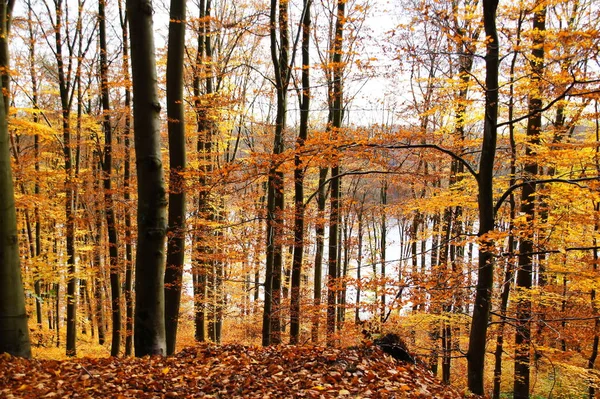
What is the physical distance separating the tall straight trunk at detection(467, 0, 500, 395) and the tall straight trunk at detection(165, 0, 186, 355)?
4629 millimetres

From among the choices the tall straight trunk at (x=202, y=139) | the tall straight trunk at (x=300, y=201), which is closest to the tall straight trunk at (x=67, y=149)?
the tall straight trunk at (x=202, y=139)

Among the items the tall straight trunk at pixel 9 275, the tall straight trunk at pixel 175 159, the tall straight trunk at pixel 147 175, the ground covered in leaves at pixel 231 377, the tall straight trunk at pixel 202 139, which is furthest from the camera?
the tall straight trunk at pixel 202 139

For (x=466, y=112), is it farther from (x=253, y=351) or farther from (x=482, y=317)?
(x=253, y=351)

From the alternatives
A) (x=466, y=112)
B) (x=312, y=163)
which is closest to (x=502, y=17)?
(x=466, y=112)

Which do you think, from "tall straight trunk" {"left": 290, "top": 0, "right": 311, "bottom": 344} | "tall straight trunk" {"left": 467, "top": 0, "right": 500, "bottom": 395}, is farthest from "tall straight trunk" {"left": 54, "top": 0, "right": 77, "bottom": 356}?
"tall straight trunk" {"left": 467, "top": 0, "right": 500, "bottom": 395}

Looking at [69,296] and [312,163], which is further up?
[312,163]

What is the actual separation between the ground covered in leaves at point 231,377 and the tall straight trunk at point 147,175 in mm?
804

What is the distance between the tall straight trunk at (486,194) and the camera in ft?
16.4

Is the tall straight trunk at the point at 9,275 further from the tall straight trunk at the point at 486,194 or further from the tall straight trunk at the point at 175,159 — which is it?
the tall straight trunk at the point at 486,194

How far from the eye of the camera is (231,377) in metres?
4.29

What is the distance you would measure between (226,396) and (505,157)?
841 cm

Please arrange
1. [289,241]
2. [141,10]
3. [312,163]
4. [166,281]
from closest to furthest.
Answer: [141,10] < [166,281] < [312,163] < [289,241]

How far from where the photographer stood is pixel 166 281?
22.3ft

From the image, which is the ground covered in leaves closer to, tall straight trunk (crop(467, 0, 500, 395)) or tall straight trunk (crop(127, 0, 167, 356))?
tall straight trunk (crop(127, 0, 167, 356))
